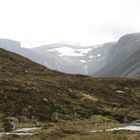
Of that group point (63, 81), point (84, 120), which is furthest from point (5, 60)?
point (84, 120)

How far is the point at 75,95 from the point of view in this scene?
2574 inches

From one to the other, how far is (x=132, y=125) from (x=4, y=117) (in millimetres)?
14239

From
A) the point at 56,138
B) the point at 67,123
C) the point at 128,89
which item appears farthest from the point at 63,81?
the point at 56,138

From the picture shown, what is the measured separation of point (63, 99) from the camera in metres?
60.6

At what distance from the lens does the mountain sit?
53.1 meters

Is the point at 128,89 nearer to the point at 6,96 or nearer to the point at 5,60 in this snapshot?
the point at 5,60


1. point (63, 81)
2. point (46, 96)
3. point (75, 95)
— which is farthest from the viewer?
point (63, 81)

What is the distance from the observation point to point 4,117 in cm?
4731

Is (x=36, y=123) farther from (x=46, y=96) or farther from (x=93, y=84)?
(x=93, y=84)

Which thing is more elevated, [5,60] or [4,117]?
[5,60]

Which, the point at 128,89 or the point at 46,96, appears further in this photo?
the point at 128,89

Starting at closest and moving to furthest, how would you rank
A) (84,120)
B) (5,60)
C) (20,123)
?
(20,123), (84,120), (5,60)

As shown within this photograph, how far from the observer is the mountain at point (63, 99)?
53125 millimetres

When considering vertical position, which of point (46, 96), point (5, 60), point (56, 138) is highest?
point (5, 60)
